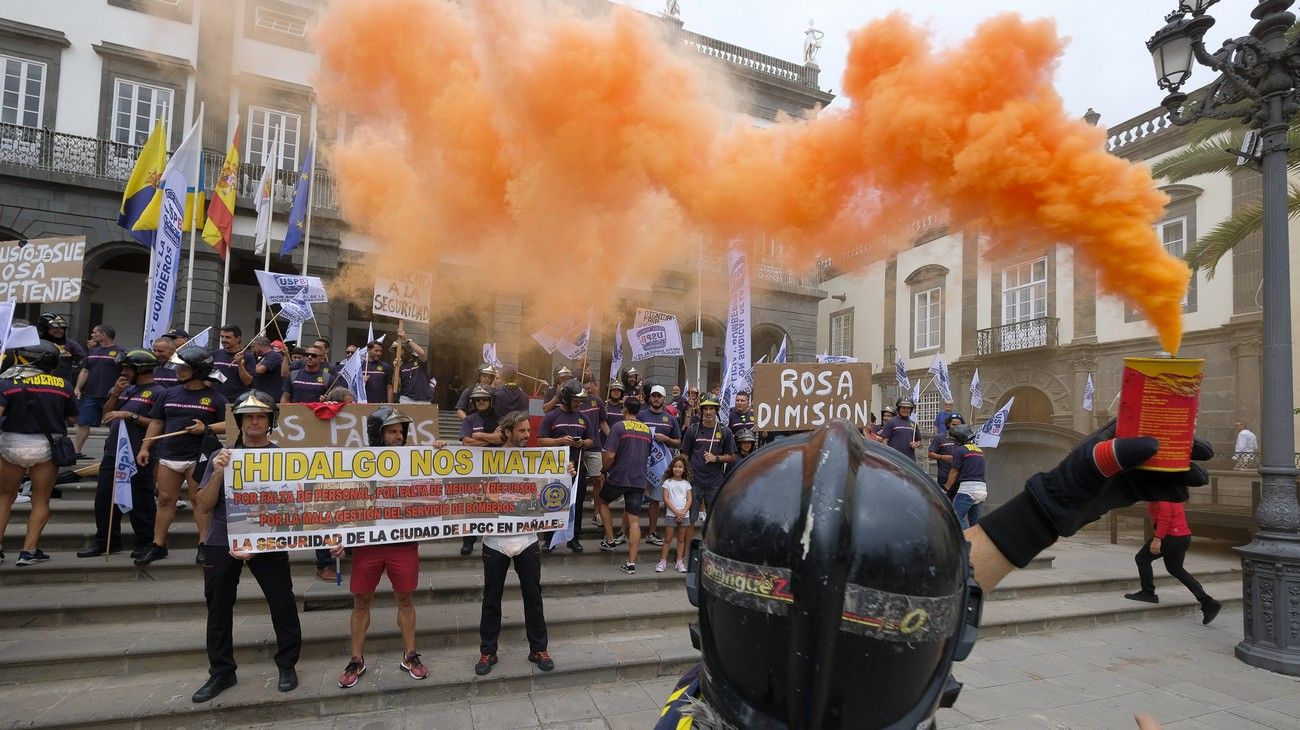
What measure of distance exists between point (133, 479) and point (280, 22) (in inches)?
579

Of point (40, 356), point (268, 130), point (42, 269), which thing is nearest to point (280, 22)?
point (268, 130)

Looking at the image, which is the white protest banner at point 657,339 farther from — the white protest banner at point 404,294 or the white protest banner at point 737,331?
the white protest banner at point 404,294

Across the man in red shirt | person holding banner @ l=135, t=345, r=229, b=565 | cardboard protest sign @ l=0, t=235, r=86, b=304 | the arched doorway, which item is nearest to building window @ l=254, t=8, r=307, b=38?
cardboard protest sign @ l=0, t=235, r=86, b=304

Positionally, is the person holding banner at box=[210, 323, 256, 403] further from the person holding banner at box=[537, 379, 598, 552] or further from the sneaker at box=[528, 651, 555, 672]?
the sneaker at box=[528, 651, 555, 672]

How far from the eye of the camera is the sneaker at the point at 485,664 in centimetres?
475

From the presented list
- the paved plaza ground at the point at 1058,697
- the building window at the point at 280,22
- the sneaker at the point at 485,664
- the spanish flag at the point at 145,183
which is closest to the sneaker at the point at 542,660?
the paved plaza ground at the point at 1058,697

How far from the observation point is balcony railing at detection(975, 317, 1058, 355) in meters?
19.2

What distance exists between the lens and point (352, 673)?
450 cm

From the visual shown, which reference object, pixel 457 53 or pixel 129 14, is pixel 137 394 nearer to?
pixel 457 53

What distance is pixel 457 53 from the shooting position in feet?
26.0

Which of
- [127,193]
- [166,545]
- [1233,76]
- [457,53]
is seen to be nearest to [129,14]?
[127,193]

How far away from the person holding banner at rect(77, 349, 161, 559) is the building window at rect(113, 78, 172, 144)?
1314 cm

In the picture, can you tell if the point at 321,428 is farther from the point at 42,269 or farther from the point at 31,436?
the point at 42,269

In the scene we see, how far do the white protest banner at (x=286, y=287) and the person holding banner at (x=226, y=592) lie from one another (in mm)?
6377
